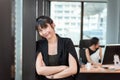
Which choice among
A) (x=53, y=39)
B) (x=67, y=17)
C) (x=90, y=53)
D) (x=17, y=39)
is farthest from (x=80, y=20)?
(x=53, y=39)

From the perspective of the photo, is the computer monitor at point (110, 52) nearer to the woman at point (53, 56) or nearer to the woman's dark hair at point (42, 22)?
the woman at point (53, 56)

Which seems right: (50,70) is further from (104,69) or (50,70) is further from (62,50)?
(104,69)

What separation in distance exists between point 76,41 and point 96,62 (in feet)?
9.14

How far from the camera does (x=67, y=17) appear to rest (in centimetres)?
759

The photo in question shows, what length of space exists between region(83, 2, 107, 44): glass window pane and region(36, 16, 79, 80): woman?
5658mm

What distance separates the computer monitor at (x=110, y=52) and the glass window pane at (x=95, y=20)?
346 cm

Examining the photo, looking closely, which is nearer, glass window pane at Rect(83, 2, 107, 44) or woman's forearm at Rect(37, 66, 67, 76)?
woman's forearm at Rect(37, 66, 67, 76)

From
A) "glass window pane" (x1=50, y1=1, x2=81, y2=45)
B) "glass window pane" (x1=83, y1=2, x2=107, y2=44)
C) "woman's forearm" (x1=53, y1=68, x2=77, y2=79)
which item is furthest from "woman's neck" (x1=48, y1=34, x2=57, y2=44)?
"glass window pane" (x1=83, y1=2, x2=107, y2=44)

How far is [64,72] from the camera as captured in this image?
198cm

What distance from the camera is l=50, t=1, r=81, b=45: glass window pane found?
7508mm

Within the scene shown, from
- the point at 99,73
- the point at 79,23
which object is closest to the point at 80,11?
the point at 79,23

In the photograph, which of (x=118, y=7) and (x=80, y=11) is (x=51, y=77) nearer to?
(x=118, y=7)

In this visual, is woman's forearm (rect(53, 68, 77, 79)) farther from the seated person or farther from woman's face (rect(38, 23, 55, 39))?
the seated person

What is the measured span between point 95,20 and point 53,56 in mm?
5838
